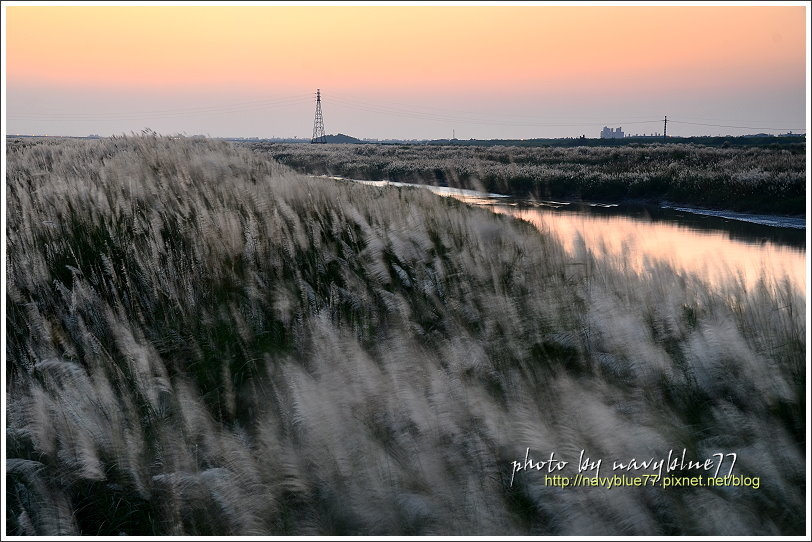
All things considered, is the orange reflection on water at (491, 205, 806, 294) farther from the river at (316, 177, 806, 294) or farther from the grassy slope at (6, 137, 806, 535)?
the grassy slope at (6, 137, 806, 535)

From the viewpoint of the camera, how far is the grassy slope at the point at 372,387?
271 centimetres

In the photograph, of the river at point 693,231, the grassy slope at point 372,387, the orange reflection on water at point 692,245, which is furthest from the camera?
the river at point 693,231

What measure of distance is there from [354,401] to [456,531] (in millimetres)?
928

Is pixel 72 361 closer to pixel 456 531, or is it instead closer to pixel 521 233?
pixel 456 531

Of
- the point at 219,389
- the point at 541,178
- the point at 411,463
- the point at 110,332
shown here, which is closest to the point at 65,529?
the point at 219,389

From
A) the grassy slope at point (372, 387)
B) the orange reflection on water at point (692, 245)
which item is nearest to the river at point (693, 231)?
the orange reflection on water at point (692, 245)

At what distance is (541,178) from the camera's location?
2872 centimetres

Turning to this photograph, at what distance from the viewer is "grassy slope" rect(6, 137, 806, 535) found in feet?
8.88

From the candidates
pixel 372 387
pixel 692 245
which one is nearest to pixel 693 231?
pixel 692 245

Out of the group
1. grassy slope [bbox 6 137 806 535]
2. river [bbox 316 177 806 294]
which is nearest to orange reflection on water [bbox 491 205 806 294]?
river [bbox 316 177 806 294]

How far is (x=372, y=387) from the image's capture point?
338cm

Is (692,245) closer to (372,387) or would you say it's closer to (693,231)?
(693,231)

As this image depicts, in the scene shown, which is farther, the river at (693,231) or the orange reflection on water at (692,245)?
the river at (693,231)

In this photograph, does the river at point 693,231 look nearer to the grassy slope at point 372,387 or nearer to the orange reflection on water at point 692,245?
the orange reflection on water at point 692,245
